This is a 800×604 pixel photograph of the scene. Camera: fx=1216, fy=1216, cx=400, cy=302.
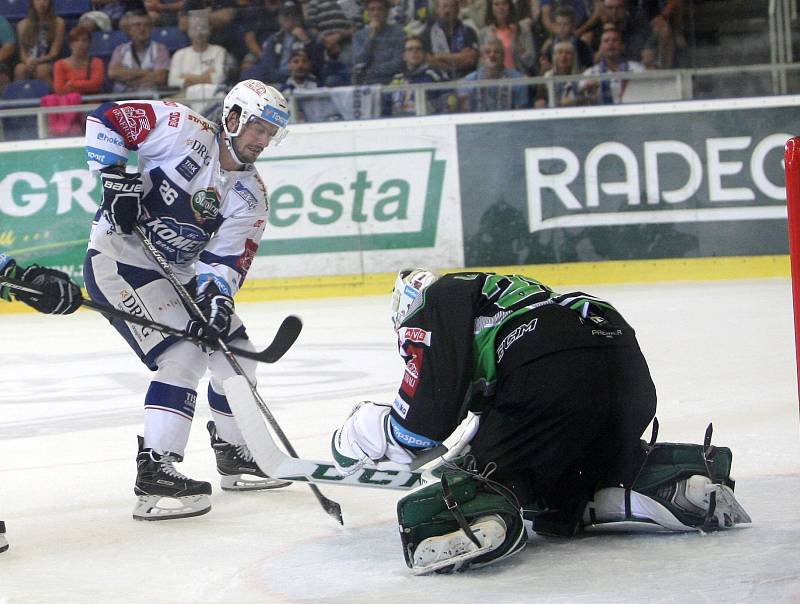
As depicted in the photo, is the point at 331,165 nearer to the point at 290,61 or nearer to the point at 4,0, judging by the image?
the point at 290,61

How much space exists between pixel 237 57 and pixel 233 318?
5.78 metres

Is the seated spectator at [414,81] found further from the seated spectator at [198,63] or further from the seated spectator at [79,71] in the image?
the seated spectator at [79,71]

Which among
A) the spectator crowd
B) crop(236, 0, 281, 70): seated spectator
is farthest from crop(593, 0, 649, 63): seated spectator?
crop(236, 0, 281, 70): seated spectator

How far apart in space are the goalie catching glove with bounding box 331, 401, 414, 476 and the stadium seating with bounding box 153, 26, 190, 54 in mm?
6875

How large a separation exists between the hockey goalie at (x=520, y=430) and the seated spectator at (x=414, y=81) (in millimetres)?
5711

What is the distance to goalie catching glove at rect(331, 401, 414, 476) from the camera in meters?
2.59

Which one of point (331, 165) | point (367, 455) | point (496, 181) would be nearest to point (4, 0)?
point (331, 165)

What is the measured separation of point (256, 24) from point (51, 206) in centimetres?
200

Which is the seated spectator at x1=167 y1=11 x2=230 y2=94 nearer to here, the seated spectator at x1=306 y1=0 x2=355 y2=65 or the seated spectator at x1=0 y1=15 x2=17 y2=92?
the seated spectator at x1=306 y1=0 x2=355 y2=65

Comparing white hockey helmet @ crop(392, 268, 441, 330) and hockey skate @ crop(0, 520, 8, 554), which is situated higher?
white hockey helmet @ crop(392, 268, 441, 330)

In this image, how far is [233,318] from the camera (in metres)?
3.40

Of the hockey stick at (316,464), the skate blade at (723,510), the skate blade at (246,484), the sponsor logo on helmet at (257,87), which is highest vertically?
the sponsor logo on helmet at (257,87)

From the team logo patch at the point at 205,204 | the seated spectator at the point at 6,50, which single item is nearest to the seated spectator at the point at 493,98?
the seated spectator at the point at 6,50

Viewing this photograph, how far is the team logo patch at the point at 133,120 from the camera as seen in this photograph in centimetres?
335
